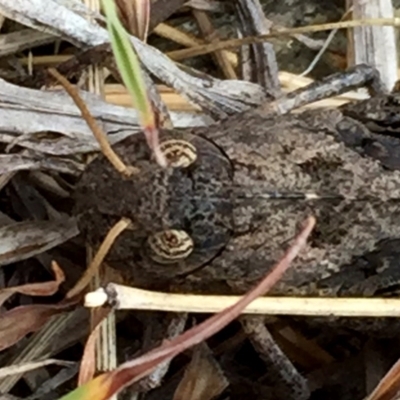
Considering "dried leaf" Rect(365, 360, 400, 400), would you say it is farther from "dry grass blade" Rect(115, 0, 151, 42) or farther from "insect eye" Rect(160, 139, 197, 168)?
"dry grass blade" Rect(115, 0, 151, 42)

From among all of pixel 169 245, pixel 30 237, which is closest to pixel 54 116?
pixel 30 237

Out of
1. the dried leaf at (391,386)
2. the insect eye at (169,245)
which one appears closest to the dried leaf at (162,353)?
the dried leaf at (391,386)

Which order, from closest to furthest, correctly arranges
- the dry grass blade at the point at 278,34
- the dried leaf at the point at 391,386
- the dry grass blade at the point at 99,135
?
the dried leaf at the point at 391,386, the dry grass blade at the point at 99,135, the dry grass blade at the point at 278,34

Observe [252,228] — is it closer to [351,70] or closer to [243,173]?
[243,173]

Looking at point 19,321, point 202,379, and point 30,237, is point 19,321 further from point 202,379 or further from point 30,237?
point 202,379

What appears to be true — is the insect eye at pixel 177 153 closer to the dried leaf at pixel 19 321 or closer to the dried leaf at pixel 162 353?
the dried leaf at pixel 19 321

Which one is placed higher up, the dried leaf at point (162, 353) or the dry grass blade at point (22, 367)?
the dried leaf at point (162, 353)
